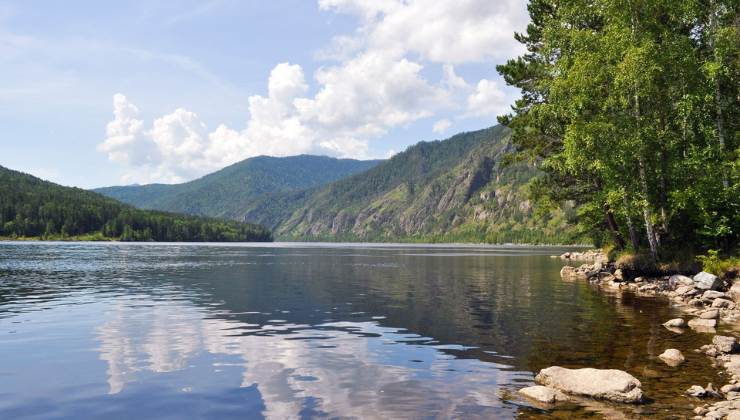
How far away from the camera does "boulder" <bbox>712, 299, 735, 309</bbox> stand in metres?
33.1

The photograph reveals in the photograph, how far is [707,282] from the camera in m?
38.5

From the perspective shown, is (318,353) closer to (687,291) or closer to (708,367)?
(708,367)

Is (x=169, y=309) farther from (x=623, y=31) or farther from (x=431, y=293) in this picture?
(x=623, y=31)

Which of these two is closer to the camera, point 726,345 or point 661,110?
point 726,345

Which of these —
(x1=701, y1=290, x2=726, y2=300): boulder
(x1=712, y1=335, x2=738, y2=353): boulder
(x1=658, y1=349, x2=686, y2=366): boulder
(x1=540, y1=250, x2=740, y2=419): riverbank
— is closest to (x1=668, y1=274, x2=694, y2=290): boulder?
(x1=540, y1=250, x2=740, y2=419): riverbank

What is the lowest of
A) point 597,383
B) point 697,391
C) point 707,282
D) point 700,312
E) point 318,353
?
point 700,312

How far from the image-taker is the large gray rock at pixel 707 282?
3844 centimetres

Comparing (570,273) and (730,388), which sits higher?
(730,388)

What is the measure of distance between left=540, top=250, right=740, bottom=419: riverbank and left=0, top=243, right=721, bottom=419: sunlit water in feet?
2.08

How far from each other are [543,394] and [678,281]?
3456 cm

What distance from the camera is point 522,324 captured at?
29312 millimetres

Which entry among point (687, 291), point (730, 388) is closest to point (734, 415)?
point (730, 388)

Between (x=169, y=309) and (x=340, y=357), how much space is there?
18.6 meters

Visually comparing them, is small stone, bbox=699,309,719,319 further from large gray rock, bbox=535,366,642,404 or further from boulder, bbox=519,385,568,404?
boulder, bbox=519,385,568,404
